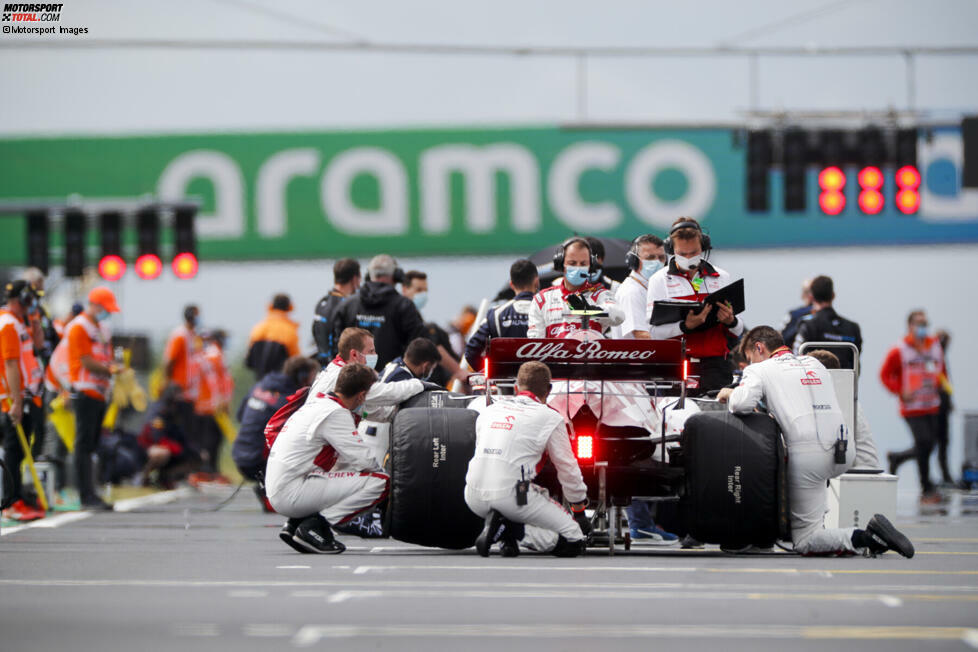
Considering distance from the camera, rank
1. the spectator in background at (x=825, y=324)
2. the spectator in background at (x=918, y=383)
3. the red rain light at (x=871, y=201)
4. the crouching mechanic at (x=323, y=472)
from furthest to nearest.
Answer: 1. the red rain light at (x=871, y=201)
2. the spectator in background at (x=918, y=383)
3. the spectator in background at (x=825, y=324)
4. the crouching mechanic at (x=323, y=472)

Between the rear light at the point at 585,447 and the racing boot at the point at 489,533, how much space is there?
67 cm

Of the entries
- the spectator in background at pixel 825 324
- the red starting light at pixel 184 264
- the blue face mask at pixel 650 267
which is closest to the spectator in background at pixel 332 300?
the blue face mask at pixel 650 267

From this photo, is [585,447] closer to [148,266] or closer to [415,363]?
[415,363]

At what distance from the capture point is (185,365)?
22922mm

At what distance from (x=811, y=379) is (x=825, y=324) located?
14.3 ft

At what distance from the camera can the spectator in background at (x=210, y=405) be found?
22.8 m

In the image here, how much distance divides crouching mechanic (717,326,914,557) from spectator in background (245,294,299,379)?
24.6ft

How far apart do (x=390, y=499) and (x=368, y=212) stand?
18.9 m

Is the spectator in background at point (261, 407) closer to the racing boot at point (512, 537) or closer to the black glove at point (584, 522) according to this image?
the black glove at point (584, 522)

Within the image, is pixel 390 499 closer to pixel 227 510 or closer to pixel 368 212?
pixel 227 510

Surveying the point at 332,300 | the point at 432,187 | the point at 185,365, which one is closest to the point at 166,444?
the point at 185,365

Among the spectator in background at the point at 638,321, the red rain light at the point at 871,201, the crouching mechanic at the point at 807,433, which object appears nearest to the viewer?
the crouching mechanic at the point at 807,433

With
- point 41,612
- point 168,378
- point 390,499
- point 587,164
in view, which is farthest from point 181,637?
point 587,164

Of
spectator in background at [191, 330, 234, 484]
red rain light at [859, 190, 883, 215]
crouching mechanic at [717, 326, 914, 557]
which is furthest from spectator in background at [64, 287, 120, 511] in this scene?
red rain light at [859, 190, 883, 215]
